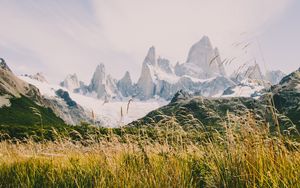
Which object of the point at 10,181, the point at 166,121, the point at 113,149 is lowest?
the point at 10,181

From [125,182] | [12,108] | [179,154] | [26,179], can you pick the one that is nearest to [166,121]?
[179,154]

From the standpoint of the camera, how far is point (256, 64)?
6.43 meters

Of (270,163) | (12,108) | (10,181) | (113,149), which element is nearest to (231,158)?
(270,163)

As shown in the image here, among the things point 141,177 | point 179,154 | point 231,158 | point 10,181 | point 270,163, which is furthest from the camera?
point 10,181

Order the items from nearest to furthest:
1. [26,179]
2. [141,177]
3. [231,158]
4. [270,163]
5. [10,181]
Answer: [270,163]
[231,158]
[141,177]
[26,179]
[10,181]

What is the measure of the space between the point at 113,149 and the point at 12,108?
194768 mm

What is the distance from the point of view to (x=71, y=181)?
8688 mm

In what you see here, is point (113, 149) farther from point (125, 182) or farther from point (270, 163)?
point (270, 163)

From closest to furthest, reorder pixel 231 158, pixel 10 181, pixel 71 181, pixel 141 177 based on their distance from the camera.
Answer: pixel 231 158 → pixel 141 177 → pixel 71 181 → pixel 10 181

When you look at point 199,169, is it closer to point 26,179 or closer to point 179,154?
point 179,154

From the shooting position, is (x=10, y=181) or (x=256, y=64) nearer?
(x=256, y=64)

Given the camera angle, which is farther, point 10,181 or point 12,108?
point 12,108

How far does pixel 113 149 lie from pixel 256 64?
4628 millimetres

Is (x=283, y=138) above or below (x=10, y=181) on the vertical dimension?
above
